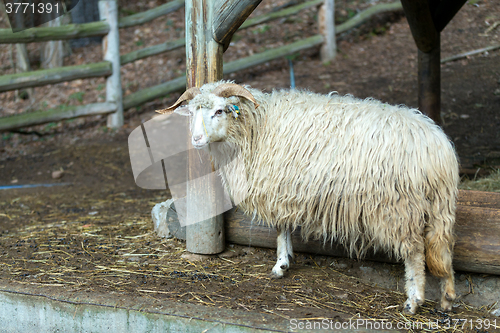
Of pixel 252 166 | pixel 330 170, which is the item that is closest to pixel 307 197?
pixel 330 170

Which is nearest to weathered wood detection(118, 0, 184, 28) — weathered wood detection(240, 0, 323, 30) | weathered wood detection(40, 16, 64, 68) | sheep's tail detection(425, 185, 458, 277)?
weathered wood detection(240, 0, 323, 30)

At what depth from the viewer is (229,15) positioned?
3.34 meters

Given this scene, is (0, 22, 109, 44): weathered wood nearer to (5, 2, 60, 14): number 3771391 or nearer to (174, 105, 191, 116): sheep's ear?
(5, 2, 60, 14): number 3771391

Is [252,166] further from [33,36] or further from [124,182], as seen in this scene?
[33,36]

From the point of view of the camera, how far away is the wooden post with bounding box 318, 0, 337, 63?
→ 8773 millimetres

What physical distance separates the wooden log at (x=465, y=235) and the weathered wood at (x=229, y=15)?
146cm

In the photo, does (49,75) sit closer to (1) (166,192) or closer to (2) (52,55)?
(1) (166,192)

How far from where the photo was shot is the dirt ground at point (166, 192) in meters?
3.22

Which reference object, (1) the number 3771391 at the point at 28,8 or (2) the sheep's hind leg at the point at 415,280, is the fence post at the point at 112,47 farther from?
(2) the sheep's hind leg at the point at 415,280

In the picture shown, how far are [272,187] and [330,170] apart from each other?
1.43 ft

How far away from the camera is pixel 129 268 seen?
3574mm

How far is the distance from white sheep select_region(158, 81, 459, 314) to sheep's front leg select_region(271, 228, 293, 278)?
2cm

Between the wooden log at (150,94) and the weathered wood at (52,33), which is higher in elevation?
the weathered wood at (52,33)

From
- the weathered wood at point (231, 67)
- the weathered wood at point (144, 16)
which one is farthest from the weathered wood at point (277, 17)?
the weathered wood at point (231, 67)
